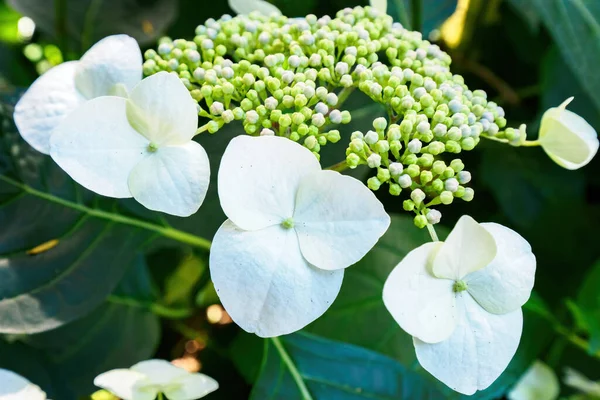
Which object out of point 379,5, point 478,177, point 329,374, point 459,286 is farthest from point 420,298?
point 478,177

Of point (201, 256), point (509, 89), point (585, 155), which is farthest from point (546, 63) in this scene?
point (201, 256)

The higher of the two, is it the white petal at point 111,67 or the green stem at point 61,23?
the white petal at point 111,67

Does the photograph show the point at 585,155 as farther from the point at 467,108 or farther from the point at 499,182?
the point at 499,182

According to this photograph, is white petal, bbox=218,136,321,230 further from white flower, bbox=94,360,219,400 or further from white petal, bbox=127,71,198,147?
white flower, bbox=94,360,219,400

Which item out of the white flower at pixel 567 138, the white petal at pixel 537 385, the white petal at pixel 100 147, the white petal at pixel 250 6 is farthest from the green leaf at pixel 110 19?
the white petal at pixel 537 385

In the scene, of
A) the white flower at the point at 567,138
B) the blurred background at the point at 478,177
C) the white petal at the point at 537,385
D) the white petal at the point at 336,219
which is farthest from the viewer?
the white petal at the point at 537,385

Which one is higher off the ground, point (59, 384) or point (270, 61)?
point (270, 61)

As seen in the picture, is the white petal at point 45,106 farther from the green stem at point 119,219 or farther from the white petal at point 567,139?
the white petal at point 567,139
